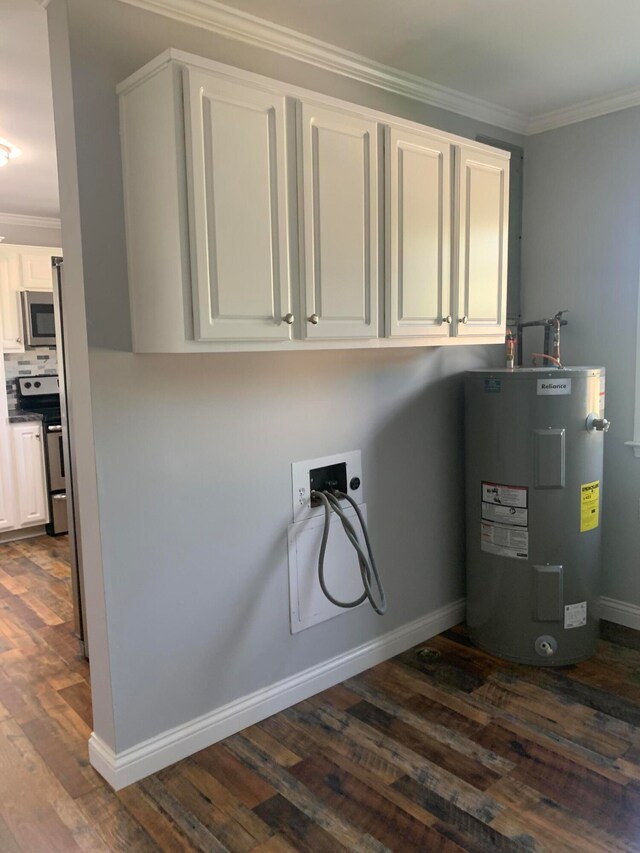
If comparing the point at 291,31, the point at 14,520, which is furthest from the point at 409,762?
the point at 14,520

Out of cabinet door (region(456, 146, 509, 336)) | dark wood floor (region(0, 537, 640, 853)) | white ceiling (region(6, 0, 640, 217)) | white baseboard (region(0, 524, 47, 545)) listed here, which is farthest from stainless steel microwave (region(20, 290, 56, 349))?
cabinet door (region(456, 146, 509, 336))

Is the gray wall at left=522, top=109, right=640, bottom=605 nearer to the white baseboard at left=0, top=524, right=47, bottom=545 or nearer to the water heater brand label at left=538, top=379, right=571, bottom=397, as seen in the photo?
the water heater brand label at left=538, top=379, right=571, bottom=397

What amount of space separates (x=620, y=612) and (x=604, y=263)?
165 cm

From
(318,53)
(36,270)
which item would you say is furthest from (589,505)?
(36,270)

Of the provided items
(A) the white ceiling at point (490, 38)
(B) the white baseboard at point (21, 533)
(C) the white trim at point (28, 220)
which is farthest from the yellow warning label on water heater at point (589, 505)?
(C) the white trim at point (28, 220)

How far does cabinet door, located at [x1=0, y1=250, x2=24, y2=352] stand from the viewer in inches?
A: 184

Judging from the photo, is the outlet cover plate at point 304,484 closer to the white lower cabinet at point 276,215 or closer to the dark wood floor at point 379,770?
the white lower cabinet at point 276,215

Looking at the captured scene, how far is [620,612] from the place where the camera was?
3176 mm

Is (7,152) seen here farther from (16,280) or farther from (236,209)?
(236,209)

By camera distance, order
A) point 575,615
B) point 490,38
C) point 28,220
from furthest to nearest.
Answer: point 28,220 → point 575,615 → point 490,38

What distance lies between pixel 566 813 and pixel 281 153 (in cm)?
210

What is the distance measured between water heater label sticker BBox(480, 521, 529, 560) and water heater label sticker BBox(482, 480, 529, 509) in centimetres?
10

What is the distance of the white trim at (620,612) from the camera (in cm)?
313

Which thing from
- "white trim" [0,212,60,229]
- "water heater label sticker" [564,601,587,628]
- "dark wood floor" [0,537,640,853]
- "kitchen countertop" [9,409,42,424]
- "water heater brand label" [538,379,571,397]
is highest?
"white trim" [0,212,60,229]
